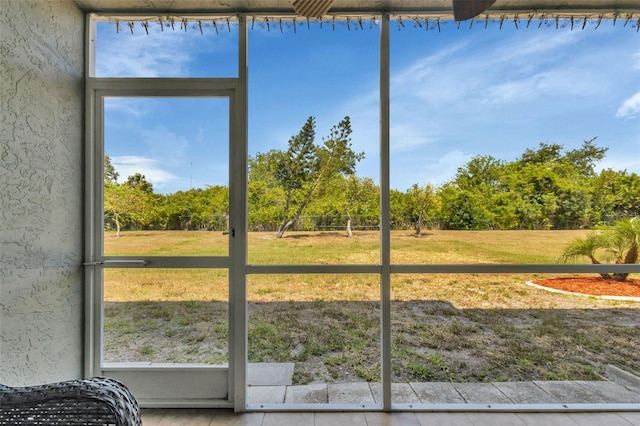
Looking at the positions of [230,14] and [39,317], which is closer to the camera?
[39,317]

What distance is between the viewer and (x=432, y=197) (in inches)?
84.0

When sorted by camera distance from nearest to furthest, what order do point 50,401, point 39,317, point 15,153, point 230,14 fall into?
point 50,401 → point 15,153 → point 39,317 → point 230,14

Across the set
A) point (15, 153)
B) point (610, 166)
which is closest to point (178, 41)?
point (15, 153)

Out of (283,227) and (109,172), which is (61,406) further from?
(109,172)

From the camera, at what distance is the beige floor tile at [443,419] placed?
186 cm

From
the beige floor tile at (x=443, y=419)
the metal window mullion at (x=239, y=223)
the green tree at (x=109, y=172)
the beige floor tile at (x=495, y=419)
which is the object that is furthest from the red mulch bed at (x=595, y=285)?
the green tree at (x=109, y=172)

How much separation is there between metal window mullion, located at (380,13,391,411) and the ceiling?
165 mm

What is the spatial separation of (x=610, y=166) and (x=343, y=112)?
1.96 m

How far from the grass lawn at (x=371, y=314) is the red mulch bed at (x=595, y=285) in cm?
7

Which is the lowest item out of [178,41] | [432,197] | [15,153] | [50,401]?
[50,401]

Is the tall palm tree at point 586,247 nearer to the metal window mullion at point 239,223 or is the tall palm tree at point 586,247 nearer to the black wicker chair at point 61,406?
the metal window mullion at point 239,223

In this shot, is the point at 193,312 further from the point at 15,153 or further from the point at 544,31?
the point at 544,31

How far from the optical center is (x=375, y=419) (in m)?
1.90

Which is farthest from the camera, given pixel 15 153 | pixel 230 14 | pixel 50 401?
pixel 230 14
